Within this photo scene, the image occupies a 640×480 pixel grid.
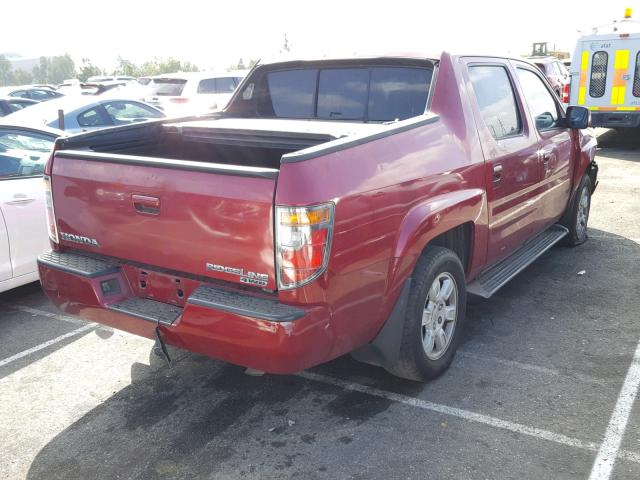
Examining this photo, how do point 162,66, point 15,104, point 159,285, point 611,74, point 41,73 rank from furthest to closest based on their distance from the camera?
point 41,73 → point 162,66 → point 15,104 → point 611,74 → point 159,285

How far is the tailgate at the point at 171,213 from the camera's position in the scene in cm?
283

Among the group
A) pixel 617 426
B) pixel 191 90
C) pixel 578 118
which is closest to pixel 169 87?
pixel 191 90

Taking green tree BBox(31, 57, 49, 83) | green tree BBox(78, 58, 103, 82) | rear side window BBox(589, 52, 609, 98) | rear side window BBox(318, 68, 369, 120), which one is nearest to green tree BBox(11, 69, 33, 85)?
green tree BBox(31, 57, 49, 83)

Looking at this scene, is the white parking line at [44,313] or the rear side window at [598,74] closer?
the white parking line at [44,313]

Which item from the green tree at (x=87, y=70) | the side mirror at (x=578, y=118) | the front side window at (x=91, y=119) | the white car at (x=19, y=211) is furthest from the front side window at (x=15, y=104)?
the green tree at (x=87, y=70)

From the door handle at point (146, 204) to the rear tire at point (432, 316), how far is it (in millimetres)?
1414

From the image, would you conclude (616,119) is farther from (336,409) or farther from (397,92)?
(336,409)

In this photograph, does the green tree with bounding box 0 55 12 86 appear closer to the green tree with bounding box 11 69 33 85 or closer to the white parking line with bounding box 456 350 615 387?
the green tree with bounding box 11 69 33 85

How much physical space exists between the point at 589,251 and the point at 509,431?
3.61 metres

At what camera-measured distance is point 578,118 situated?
5348mm

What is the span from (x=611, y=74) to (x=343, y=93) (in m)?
10.4

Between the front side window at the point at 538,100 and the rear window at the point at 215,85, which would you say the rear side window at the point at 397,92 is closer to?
the front side window at the point at 538,100

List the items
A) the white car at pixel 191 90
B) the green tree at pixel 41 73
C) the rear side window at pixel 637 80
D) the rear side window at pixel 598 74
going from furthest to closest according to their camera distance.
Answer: the green tree at pixel 41 73
the white car at pixel 191 90
the rear side window at pixel 598 74
the rear side window at pixel 637 80

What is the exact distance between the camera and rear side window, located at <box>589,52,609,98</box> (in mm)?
12805
